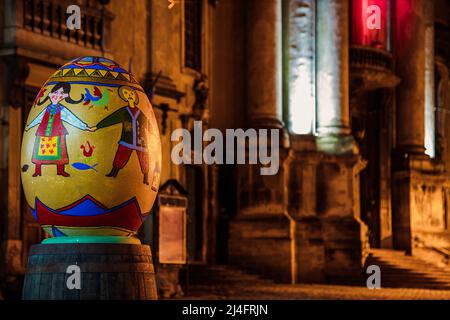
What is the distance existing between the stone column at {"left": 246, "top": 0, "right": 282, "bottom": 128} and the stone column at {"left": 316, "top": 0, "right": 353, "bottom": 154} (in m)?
1.74

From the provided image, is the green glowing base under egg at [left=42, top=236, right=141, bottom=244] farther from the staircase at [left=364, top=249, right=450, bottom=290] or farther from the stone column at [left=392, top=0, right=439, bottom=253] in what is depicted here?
the stone column at [left=392, top=0, right=439, bottom=253]

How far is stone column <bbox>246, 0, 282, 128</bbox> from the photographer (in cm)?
3153

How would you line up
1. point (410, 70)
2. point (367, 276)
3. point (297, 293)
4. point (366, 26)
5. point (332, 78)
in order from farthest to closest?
point (410, 70)
point (366, 26)
point (332, 78)
point (367, 276)
point (297, 293)

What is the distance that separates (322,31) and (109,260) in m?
22.2

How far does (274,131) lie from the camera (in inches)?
1215

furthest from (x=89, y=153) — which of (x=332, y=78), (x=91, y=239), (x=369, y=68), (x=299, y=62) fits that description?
(x=369, y=68)

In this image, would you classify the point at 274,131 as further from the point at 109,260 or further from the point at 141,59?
the point at 109,260

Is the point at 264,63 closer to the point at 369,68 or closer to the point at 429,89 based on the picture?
the point at 369,68

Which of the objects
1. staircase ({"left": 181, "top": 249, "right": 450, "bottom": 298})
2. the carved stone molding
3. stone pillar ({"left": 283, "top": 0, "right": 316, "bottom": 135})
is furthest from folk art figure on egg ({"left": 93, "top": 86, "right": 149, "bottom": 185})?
the carved stone molding

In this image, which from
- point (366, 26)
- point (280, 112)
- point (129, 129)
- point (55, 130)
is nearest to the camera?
point (55, 130)

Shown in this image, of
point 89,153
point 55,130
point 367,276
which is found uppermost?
point 55,130

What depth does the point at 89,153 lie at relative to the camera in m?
11.5

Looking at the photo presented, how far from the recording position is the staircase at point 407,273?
3194cm

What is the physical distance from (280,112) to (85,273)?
804 inches
